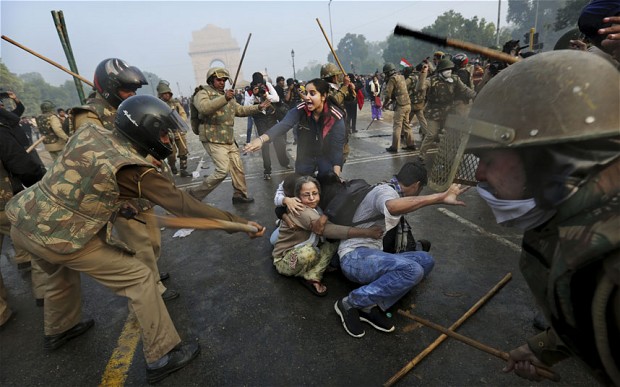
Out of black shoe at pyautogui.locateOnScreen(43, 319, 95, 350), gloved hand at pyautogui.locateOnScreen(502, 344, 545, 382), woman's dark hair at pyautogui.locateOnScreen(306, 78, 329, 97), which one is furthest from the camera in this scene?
woman's dark hair at pyautogui.locateOnScreen(306, 78, 329, 97)

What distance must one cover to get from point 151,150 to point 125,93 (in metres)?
1.55

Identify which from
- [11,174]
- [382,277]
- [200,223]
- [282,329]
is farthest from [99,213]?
[11,174]

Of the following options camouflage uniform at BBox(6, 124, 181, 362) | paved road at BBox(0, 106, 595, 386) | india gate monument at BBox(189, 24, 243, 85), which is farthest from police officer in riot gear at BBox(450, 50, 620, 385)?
india gate monument at BBox(189, 24, 243, 85)

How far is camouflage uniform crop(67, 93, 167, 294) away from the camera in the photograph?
9.27ft

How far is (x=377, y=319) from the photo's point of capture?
2.44 m

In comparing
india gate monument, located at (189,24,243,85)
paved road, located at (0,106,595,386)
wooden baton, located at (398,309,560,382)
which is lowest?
paved road, located at (0,106,595,386)

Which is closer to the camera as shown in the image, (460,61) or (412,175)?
(412,175)

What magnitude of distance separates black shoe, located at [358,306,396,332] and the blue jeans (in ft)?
0.20

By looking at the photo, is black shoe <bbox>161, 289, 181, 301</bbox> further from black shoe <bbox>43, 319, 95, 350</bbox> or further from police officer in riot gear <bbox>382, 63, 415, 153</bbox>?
police officer in riot gear <bbox>382, 63, 415, 153</bbox>

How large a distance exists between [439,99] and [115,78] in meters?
5.89

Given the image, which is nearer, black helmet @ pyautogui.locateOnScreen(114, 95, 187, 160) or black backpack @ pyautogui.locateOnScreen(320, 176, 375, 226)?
black helmet @ pyautogui.locateOnScreen(114, 95, 187, 160)

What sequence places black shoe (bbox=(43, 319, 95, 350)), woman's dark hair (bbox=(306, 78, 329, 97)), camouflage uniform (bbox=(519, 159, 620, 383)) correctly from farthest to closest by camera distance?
woman's dark hair (bbox=(306, 78, 329, 97)), black shoe (bbox=(43, 319, 95, 350)), camouflage uniform (bbox=(519, 159, 620, 383))

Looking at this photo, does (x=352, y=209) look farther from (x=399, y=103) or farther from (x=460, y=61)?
(x=460, y=61)

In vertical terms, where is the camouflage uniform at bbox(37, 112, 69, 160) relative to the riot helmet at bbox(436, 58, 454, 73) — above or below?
below
